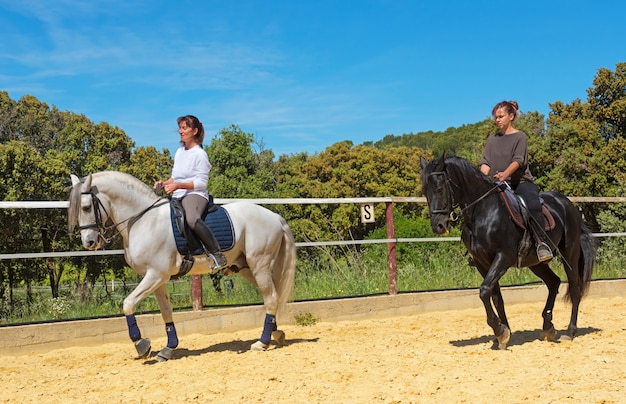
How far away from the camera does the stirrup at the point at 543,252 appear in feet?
20.9

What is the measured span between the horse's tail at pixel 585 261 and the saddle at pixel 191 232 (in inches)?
165

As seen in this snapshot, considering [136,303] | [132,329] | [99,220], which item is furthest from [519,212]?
[99,220]

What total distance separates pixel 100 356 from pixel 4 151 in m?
24.4

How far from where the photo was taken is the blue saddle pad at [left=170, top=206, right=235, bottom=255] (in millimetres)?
6383

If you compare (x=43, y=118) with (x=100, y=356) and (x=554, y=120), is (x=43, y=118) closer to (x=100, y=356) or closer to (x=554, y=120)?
(x=554, y=120)

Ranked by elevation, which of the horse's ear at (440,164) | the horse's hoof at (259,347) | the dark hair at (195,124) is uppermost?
the dark hair at (195,124)

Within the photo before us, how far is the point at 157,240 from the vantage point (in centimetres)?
634

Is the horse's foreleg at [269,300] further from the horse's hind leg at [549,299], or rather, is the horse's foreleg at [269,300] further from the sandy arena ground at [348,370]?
the horse's hind leg at [549,299]

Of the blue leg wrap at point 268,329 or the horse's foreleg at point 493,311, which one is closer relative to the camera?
the horse's foreleg at point 493,311

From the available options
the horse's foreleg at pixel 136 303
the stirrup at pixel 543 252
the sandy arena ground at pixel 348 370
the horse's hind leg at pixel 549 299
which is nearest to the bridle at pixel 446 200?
the stirrup at pixel 543 252

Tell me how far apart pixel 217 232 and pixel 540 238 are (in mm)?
3470

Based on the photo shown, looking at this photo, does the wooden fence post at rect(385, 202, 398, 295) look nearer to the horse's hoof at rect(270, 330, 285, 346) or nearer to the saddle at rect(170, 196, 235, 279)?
the horse's hoof at rect(270, 330, 285, 346)

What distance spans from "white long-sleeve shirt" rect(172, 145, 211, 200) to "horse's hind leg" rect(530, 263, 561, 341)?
3.97m

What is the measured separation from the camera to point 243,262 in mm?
6973
